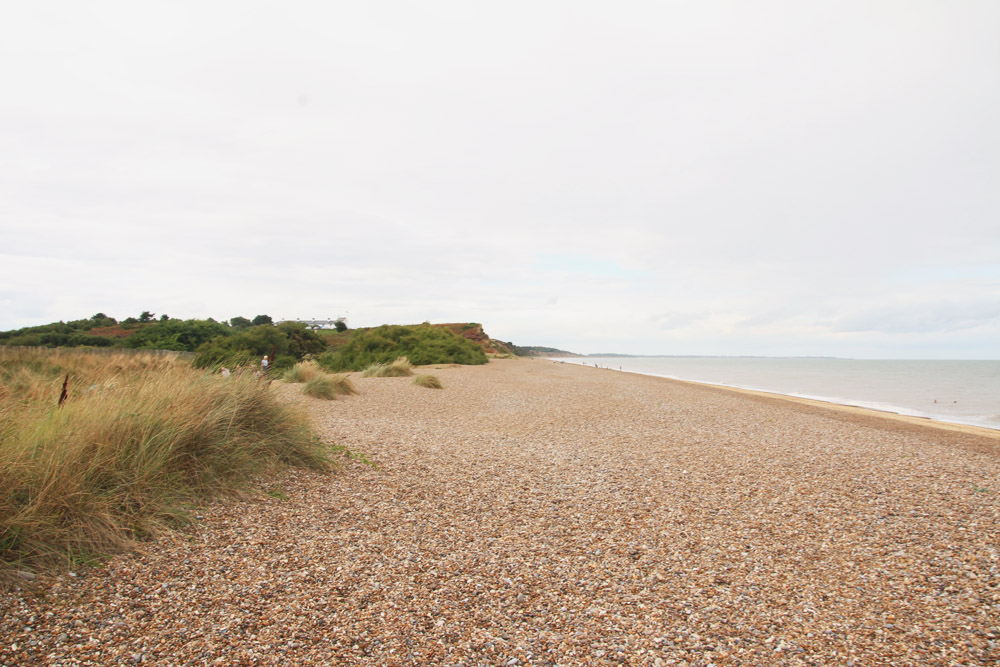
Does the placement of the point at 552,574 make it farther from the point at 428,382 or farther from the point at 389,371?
the point at 389,371

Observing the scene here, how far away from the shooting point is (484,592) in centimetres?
326

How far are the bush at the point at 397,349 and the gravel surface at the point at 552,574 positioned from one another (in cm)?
2033

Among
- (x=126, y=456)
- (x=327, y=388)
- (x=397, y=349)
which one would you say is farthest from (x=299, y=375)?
(x=397, y=349)

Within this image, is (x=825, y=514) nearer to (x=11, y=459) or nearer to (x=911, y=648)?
(x=911, y=648)

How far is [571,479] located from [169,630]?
3.99 metres

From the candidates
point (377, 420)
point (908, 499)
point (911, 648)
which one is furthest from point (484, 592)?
point (377, 420)

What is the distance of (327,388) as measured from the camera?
38.4 feet

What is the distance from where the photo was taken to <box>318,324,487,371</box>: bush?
1048 inches

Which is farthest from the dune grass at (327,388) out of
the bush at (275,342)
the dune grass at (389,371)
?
the bush at (275,342)

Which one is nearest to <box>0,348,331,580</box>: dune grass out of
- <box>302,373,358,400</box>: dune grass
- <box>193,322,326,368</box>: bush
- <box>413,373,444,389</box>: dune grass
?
<box>302,373,358,400</box>: dune grass

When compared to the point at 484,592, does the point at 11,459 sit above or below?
above

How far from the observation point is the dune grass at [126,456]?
3209mm

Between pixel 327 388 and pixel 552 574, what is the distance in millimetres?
9167

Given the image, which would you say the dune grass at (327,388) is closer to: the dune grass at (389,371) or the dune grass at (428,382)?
the dune grass at (428,382)
